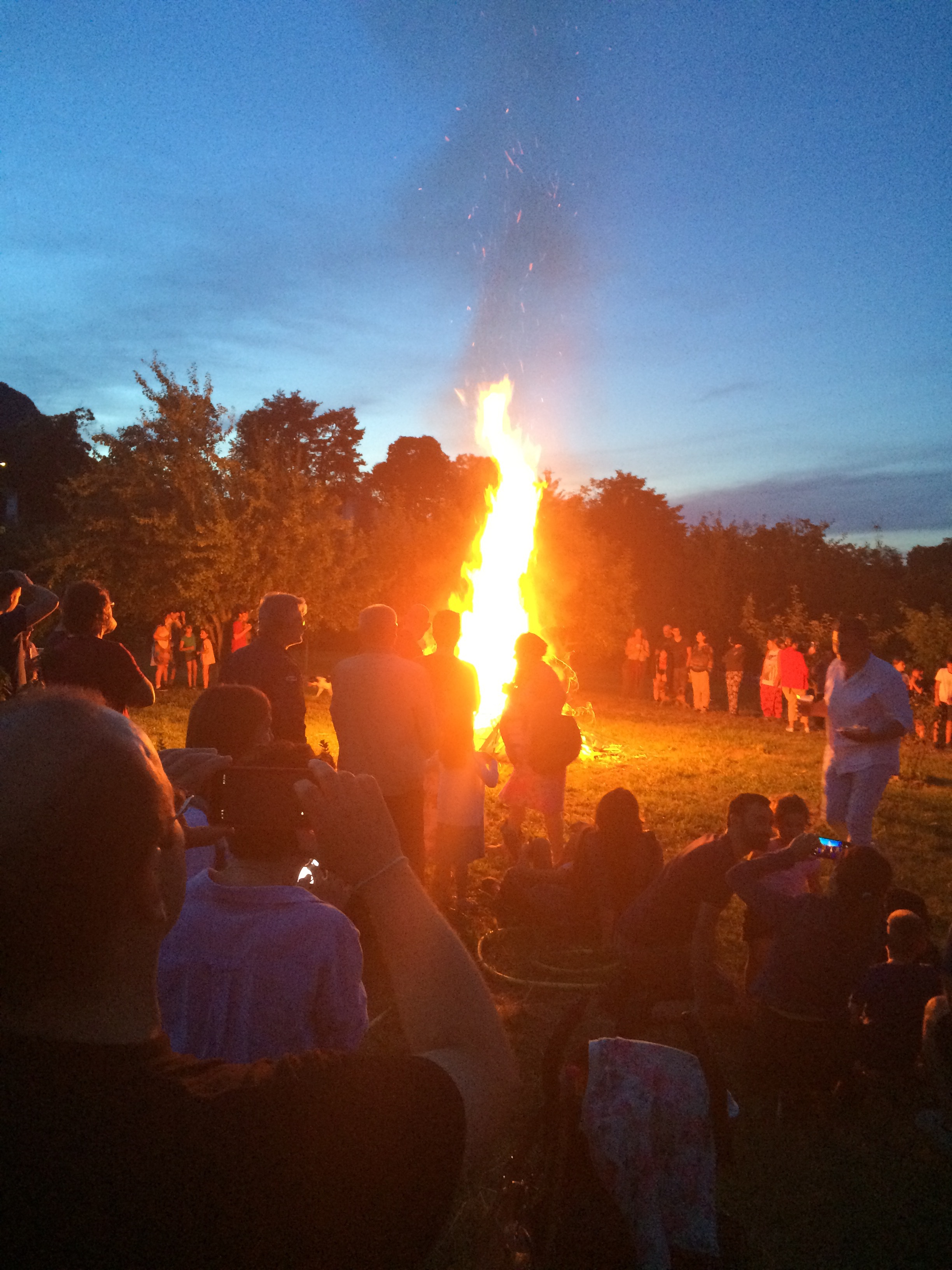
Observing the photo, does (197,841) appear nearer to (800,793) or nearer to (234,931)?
(234,931)

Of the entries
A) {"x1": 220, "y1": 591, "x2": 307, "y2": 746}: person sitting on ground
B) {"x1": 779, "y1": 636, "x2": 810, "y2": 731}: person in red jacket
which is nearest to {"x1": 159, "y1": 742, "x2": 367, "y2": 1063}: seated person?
{"x1": 220, "y1": 591, "x2": 307, "y2": 746}: person sitting on ground

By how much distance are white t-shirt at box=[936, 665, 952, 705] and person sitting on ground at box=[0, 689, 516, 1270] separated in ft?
58.9

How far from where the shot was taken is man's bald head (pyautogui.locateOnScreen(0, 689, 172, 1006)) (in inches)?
39.2

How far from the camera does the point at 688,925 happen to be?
4.68 meters

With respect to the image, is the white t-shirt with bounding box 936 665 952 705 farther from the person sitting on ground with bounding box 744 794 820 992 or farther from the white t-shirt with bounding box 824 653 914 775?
the person sitting on ground with bounding box 744 794 820 992

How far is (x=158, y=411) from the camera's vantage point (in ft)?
70.5

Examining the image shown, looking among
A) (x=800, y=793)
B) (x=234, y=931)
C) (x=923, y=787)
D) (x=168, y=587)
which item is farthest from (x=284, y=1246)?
(x=168, y=587)

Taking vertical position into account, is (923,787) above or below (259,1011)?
below

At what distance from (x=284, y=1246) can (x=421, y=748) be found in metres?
4.32

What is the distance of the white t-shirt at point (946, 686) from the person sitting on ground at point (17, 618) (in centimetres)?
1614

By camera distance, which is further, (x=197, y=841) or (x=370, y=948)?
(x=370, y=948)

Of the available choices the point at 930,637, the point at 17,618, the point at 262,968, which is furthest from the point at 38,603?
the point at 930,637

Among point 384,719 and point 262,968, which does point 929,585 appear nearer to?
point 384,719

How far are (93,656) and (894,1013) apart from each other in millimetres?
4491
